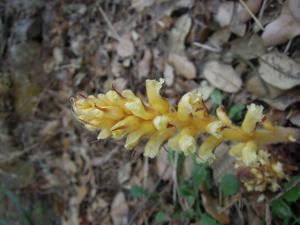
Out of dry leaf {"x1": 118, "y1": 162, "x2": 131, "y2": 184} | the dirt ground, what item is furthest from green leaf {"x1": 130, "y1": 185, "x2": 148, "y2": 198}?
dry leaf {"x1": 118, "y1": 162, "x2": 131, "y2": 184}

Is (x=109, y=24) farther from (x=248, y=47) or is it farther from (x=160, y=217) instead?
(x=160, y=217)

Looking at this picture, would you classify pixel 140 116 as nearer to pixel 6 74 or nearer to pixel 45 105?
pixel 45 105

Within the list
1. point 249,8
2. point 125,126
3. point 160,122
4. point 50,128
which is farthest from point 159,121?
point 50,128

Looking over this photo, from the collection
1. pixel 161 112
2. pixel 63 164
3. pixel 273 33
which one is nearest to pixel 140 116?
pixel 161 112

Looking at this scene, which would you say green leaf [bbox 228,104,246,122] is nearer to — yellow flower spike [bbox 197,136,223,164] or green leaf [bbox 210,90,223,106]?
green leaf [bbox 210,90,223,106]

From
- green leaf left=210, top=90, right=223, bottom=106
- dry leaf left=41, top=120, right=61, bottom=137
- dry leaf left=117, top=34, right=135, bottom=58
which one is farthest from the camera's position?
dry leaf left=41, top=120, right=61, bottom=137

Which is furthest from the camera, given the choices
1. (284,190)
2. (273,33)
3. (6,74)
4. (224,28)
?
(6,74)

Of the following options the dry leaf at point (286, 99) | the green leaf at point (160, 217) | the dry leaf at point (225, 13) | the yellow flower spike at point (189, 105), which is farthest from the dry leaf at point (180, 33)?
the yellow flower spike at point (189, 105)

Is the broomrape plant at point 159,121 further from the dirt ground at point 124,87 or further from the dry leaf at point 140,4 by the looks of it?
the dry leaf at point 140,4
